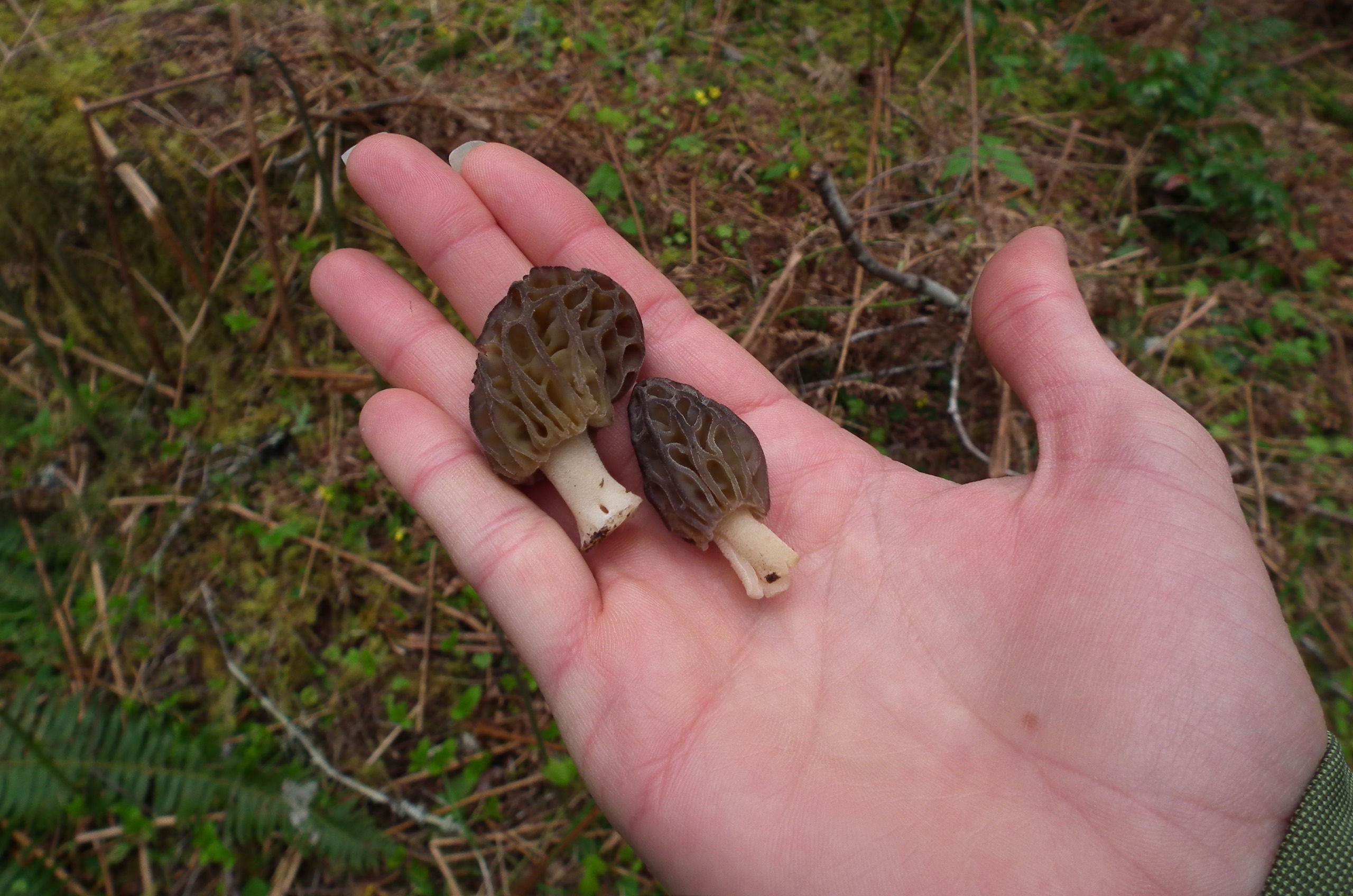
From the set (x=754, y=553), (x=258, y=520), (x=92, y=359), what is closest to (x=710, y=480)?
(x=754, y=553)

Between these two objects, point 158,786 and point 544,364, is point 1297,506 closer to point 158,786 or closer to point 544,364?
point 544,364

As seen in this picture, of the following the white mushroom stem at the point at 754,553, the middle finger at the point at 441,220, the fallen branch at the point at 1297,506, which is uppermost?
the middle finger at the point at 441,220

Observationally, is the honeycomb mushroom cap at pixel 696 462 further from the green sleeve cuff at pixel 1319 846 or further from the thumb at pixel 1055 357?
the green sleeve cuff at pixel 1319 846

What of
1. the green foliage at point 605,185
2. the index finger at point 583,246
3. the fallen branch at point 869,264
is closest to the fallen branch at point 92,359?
the index finger at point 583,246

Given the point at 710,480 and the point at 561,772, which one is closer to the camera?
the point at 710,480

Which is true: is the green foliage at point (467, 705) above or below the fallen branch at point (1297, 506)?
above

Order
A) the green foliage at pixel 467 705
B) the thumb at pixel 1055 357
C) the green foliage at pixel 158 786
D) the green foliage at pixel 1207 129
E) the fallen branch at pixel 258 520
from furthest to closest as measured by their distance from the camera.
A: the green foliage at pixel 1207 129, the fallen branch at pixel 258 520, the green foliage at pixel 467 705, the green foliage at pixel 158 786, the thumb at pixel 1055 357

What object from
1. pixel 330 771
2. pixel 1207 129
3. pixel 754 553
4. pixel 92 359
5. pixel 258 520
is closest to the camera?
pixel 754 553

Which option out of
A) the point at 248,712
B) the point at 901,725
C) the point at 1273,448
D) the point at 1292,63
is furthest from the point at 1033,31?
the point at 248,712
